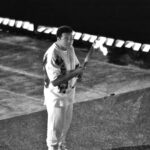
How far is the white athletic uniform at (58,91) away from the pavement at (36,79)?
2.38m

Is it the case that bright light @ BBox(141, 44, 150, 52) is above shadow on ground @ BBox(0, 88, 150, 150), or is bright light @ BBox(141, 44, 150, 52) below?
below

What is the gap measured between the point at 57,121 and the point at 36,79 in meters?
4.74

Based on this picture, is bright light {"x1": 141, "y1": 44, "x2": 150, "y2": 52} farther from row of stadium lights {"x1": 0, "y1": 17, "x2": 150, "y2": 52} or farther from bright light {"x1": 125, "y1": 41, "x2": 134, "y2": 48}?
bright light {"x1": 125, "y1": 41, "x2": 134, "y2": 48}

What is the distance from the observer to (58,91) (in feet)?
29.5

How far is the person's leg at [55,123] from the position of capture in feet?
29.8

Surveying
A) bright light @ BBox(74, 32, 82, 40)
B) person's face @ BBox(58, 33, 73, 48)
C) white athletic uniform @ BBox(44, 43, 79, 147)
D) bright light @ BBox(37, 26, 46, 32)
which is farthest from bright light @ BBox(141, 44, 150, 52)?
person's face @ BBox(58, 33, 73, 48)

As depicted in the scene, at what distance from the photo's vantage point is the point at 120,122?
11156 mm

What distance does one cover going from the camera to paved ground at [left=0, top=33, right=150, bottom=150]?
1055cm

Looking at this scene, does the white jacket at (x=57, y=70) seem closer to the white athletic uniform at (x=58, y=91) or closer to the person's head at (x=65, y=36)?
the white athletic uniform at (x=58, y=91)

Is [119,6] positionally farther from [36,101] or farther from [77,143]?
[77,143]

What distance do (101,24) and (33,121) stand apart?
616 cm

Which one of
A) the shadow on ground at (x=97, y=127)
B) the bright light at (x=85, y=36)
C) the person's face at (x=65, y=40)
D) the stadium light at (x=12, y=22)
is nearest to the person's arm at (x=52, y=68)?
the person's face at (x=65, y=40)

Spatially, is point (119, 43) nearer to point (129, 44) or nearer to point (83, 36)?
point (129, 44)

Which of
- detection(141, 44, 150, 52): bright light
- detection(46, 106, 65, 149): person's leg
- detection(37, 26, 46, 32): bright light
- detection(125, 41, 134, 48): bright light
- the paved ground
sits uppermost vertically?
detection(46, 106, 65, 149): person's leg
